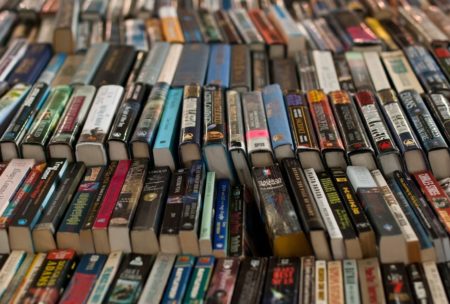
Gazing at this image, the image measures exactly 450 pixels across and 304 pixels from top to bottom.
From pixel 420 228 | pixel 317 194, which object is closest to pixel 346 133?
pixel 317 194

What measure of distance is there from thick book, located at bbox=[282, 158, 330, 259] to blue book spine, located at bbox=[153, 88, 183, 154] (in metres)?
0.25

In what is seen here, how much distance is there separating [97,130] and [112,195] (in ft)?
0.61

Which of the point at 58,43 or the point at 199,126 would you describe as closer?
the point at 199,126

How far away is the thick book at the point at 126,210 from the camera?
3.91ft

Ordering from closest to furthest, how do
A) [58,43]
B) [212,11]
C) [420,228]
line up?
[420,228] → [58,43] → [212,11]

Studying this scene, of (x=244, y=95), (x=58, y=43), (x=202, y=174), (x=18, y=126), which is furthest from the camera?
(x=58, y=43)

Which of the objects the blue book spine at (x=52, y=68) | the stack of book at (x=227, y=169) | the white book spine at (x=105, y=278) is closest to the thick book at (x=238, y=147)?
the stack of book at (x=227, y=169)

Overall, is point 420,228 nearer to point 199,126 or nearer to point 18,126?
point 199,126

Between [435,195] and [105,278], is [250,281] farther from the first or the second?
[435,195]

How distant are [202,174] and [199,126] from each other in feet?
0.43

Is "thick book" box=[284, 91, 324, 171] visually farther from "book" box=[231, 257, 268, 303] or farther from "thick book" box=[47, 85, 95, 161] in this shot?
"thick book" box=[47, 85, 95, 161]

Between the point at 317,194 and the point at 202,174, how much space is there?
0.24m

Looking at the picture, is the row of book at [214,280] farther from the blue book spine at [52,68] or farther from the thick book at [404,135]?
the blue book spine at [52,68]

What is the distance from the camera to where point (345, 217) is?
3.92ft
